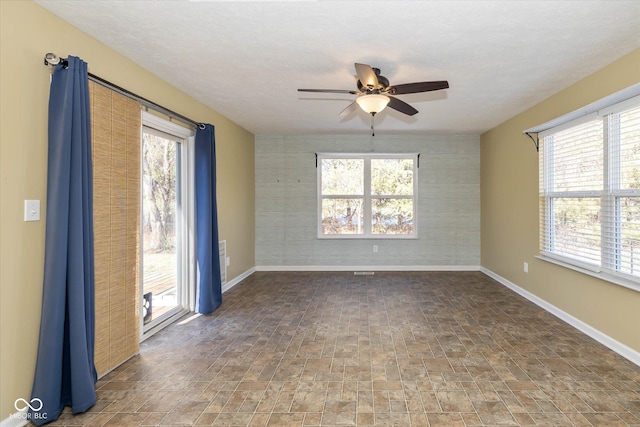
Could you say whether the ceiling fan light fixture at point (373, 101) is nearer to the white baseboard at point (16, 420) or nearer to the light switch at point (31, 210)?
the light switch at point (31, 210)

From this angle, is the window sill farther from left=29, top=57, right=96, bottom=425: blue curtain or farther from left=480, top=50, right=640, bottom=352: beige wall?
left=29, top=57, right=96, bottom=425: blue curtain

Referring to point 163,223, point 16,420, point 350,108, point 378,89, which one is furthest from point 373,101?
point 16,420

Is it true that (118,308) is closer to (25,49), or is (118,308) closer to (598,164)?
(25,49)

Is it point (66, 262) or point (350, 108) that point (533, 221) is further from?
point (66, 262)

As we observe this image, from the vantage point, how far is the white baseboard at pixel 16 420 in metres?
1.98

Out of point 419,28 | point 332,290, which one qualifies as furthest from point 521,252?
point 419,28

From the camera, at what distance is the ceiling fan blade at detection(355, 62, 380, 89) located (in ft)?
8.66

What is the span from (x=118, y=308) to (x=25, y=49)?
1.88 metres

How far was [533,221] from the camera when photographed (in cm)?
460

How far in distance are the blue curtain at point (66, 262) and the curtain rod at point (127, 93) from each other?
0.05 meters

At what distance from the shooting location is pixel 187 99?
4.04m

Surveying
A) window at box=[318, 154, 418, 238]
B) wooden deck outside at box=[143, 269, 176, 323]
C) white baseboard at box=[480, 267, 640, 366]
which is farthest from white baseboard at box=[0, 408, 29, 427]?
window at box=[318, 154, 418, 238]

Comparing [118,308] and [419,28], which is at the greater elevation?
[419,28]

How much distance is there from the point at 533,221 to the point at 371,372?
10.7 feet
